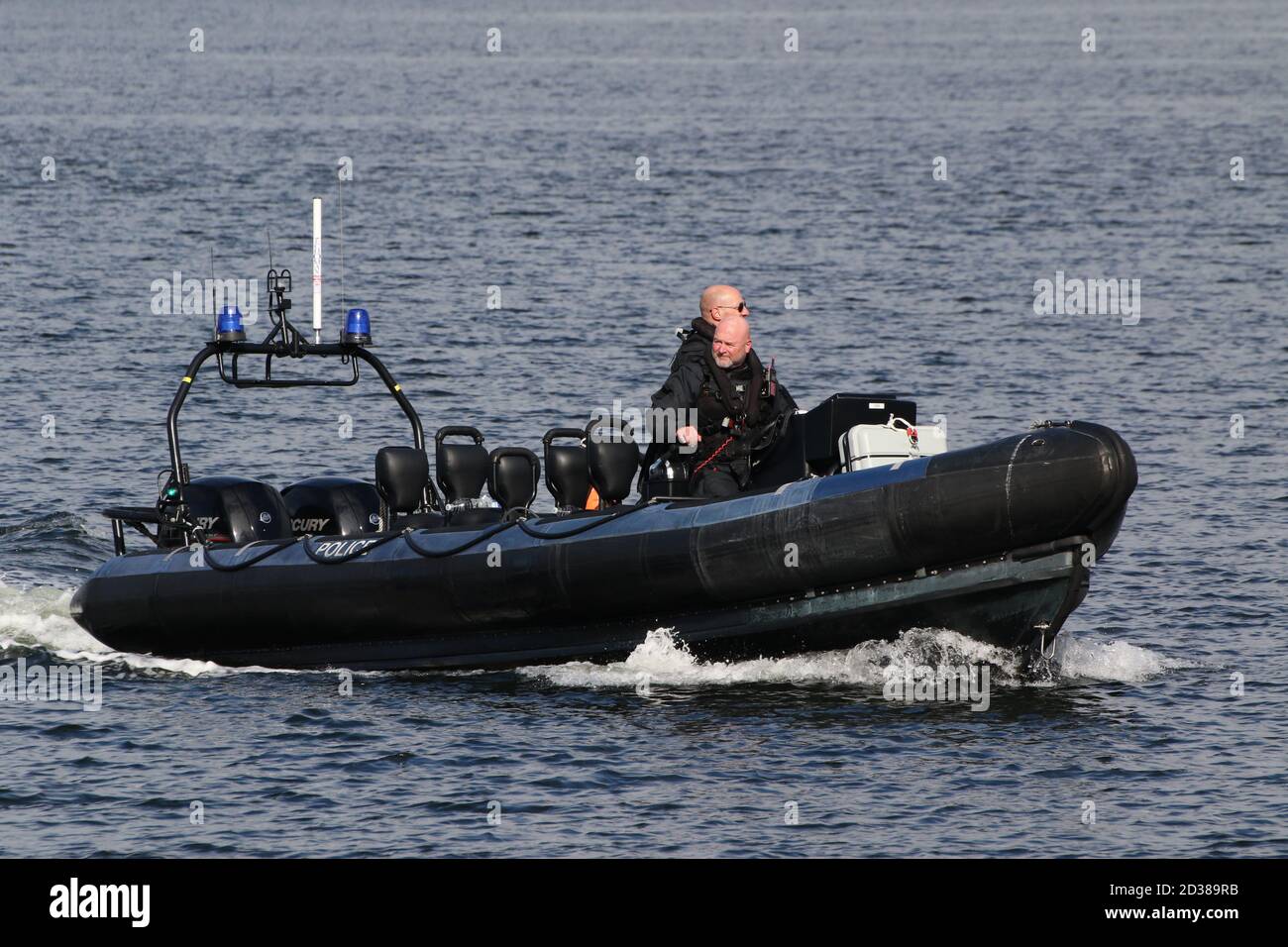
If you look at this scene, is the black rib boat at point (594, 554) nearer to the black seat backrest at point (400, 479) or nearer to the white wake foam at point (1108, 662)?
the black seat backrest at point (400, 479)

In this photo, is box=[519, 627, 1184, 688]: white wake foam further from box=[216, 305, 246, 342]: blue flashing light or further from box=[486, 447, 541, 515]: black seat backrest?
box=[216, 305, 246, 342]: blue flashing light

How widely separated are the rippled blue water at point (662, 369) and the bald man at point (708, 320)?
65.7 inches

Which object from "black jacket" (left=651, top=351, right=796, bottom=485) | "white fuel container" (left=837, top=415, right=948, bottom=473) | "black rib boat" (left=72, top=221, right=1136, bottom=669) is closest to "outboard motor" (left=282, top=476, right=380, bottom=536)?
"black rib boat" (left=72, top=221, right=1136, bottom=669)

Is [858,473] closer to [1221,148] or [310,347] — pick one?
[310,347]

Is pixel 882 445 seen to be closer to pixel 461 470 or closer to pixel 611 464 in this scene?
pixel 611 464

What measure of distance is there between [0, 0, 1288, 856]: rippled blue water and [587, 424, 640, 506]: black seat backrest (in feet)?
3.62

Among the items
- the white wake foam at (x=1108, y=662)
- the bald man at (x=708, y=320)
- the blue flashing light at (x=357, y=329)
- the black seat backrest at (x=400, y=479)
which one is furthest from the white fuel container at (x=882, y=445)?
the blue flashing light at (x=357, y=329)

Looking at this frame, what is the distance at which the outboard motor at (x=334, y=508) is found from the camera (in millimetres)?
13727

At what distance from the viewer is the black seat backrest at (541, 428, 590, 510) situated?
1319 cm

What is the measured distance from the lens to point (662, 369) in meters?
23.7

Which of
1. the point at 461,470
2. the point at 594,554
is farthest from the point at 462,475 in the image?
the point at 594,554

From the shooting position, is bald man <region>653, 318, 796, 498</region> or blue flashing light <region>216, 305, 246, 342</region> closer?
bald man <region>653, 318, 796, 498</region>

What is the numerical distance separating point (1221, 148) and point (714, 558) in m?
35.2
